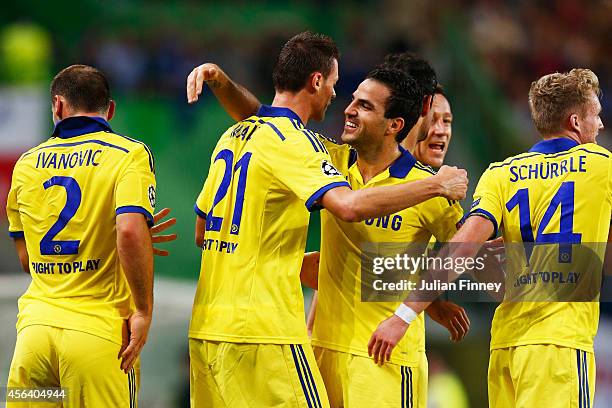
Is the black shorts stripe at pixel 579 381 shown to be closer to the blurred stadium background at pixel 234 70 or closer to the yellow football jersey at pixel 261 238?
the yellow football jersey at pixel 261 238

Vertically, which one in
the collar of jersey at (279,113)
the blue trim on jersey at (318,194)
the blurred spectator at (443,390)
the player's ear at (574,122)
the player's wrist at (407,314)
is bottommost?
the blurred spectator at (443,390)

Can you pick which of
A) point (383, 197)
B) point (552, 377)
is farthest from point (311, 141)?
point (552, 377)

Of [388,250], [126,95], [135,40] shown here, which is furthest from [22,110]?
[388,250]

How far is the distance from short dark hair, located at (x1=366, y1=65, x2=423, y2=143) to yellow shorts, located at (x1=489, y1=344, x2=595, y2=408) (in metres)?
1.40

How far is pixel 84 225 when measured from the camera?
17.7 feet

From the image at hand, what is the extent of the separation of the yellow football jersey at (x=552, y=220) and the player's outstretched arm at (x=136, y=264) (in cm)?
177

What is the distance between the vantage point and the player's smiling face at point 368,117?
217 inches

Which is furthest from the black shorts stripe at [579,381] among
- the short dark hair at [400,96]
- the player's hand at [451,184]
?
the short dark hair at [400,96]

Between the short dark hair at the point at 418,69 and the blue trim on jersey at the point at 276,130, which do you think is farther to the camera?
the short dark hair at the point at 418,69

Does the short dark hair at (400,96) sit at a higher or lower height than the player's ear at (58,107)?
higher

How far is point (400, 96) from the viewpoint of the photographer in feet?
18.3

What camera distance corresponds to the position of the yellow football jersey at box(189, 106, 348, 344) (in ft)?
16.3

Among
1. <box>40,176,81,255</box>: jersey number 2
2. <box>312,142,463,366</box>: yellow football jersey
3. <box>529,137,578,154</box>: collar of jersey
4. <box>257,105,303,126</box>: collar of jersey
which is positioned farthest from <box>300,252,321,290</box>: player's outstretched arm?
<box>529,137,578,154</box>: collar of jersey

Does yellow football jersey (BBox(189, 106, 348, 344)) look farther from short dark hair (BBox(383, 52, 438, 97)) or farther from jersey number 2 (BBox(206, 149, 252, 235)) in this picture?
short dark hair (BBox(383, 52, 438, 97))
